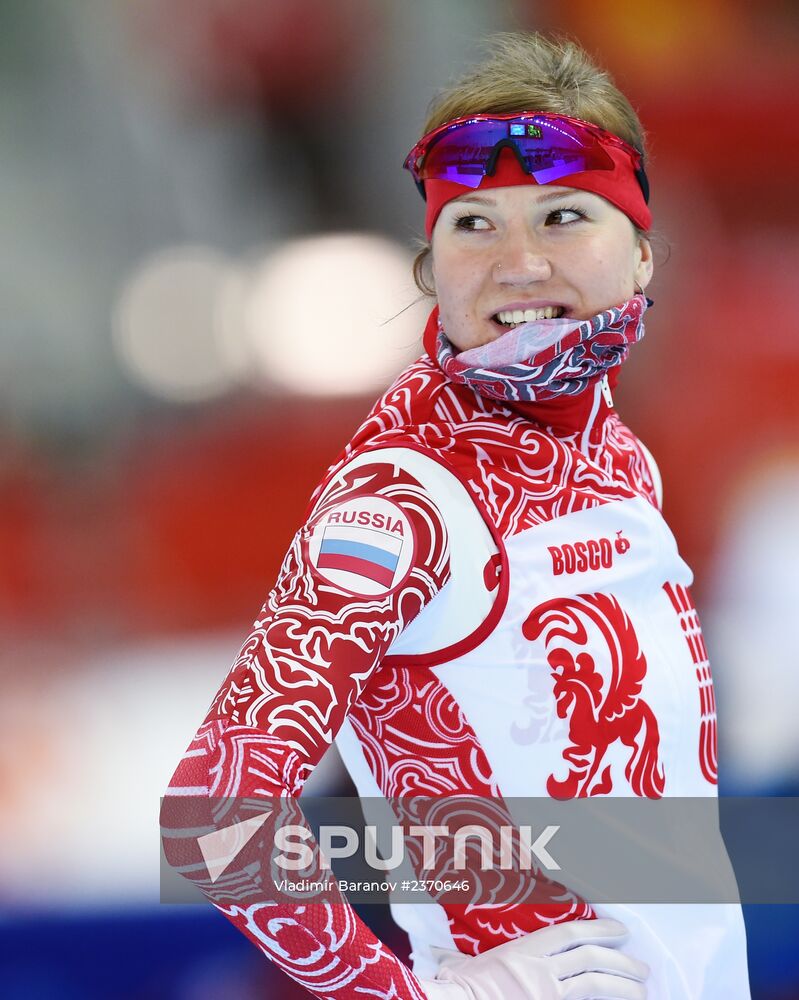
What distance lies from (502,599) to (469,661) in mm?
70

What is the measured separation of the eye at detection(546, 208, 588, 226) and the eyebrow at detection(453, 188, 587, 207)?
0.02 m

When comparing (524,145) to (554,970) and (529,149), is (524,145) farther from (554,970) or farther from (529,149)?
(554,970)

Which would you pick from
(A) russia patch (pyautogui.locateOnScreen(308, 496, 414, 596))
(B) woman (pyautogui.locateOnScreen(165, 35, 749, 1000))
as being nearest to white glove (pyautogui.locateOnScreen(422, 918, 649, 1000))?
(B) woman (pyautogui.locateOnScreen(165, 35, 749, 1000))

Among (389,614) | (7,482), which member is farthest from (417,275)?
(7,482)

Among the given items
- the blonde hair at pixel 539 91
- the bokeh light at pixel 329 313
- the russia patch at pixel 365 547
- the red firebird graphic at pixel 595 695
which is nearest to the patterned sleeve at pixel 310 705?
the russia patch at pixel 365 547

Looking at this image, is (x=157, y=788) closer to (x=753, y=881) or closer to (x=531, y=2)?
(x=753, y=881)

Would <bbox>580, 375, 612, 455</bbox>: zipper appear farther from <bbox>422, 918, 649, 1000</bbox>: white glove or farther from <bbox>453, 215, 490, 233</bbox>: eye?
<bbox>422, 918, 649, 1000</bbox>: white glove

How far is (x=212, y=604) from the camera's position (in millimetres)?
2252

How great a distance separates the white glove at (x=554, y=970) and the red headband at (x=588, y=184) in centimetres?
76

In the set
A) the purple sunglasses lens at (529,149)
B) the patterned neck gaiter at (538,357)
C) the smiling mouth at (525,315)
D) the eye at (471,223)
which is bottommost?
the patterned neck gaiter at (538,357)

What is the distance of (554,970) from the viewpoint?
3.60 feet

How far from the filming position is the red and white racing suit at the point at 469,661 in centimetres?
98

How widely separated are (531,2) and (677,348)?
2.52ft

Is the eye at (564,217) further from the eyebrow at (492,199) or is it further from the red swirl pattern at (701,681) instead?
the red swirl pattern at (701,681)
